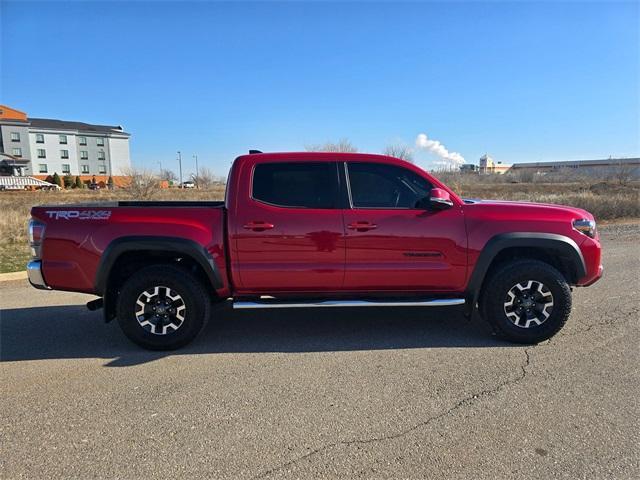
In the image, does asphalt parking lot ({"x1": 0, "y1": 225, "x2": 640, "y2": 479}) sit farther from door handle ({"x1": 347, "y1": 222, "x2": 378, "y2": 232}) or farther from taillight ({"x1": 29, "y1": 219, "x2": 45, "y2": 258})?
door handle ({"x1": 347, "y1": 222, "x2": 378, "y2": 232})

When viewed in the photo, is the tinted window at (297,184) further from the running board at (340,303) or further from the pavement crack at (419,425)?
the pavement crack at (419,425)

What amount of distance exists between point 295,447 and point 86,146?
9352cm

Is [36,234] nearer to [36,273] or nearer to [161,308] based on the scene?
[36,273]

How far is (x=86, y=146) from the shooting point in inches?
3172

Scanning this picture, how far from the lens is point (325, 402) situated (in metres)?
3.07

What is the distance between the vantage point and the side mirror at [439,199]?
401 centimetres

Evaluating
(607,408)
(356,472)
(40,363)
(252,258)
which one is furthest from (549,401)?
(40,363)

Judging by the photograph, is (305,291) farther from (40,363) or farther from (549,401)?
A: (40,363)

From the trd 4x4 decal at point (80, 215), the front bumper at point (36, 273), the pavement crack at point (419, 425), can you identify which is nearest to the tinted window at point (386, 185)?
Answer: the pavement crack at point (419, 425)

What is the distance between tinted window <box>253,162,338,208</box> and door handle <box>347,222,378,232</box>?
28cm

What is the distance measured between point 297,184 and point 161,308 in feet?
6.26

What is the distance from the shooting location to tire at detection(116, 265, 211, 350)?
4016 mm

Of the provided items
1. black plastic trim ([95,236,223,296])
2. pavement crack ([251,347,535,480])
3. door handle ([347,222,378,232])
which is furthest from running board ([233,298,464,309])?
pavement crack ([251,347,535,480])

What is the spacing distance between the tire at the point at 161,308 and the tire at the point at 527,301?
307 cm
